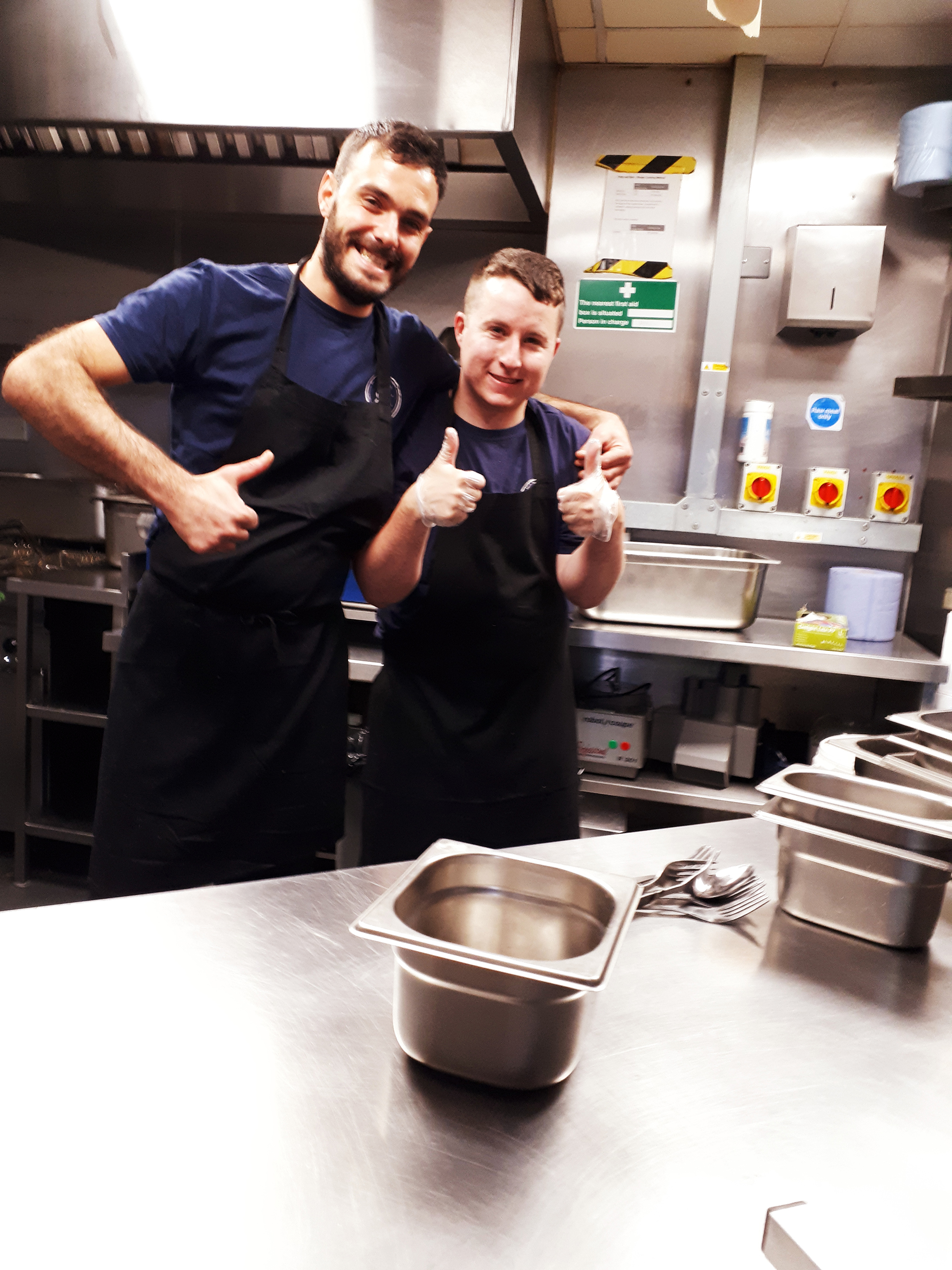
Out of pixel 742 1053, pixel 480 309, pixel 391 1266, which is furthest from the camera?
pixel 480 309

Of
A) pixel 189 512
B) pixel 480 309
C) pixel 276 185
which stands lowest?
pixel 189 512

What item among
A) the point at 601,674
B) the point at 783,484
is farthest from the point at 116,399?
the point at 783,484

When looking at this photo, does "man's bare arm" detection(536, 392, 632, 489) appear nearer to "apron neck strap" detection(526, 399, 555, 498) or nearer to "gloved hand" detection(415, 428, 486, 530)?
"apron neck strap" detection(526, 399, 555, 498)

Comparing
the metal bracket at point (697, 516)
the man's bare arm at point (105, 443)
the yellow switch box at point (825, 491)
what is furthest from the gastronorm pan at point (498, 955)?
the yellow switch box at point (825, 491)

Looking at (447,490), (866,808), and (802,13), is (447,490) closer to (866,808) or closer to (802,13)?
(866,808)

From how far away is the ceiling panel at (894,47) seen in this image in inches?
95.7

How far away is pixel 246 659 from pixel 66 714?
146cm

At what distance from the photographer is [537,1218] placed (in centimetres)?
57

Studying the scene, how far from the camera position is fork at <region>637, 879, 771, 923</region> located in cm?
96

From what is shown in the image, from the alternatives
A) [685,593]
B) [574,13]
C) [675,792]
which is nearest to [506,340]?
[685,593]

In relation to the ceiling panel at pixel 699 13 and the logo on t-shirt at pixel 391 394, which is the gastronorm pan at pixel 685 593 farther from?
the ceiling panel at pixel 699 13

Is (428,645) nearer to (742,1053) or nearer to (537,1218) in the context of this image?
(742,1053)

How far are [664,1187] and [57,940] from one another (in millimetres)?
587

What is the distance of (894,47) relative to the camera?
98.7 inches
